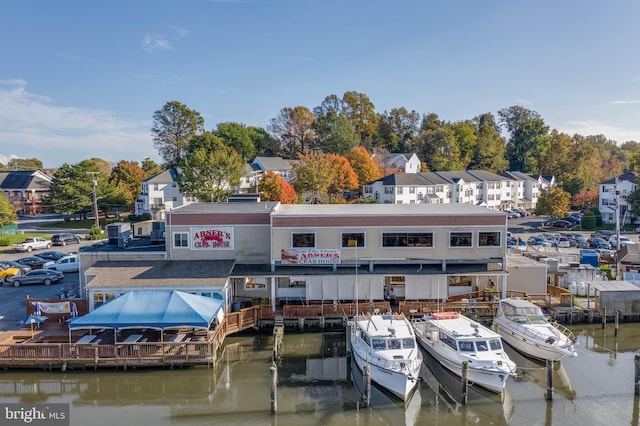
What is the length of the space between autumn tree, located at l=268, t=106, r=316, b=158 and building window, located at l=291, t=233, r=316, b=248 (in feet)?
247

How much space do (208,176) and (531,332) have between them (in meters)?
47.0

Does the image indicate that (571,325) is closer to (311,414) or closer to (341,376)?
(341,376)

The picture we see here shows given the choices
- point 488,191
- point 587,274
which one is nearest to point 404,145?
point 488,191

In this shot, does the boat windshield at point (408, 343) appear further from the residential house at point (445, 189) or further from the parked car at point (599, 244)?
the residential house at point (445, 189)

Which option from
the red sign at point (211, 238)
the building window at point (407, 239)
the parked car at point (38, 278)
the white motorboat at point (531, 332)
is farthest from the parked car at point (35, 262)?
the white motorboat at point (531, 332)

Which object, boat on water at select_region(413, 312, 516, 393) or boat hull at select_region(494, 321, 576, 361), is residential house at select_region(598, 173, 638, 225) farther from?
boat on water at select_region(413, 312, 516, 393)

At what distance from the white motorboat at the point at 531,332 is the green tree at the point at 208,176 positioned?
4310 cm

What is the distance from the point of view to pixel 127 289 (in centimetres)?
2650

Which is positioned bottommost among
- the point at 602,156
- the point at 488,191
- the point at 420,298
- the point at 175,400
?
the point at 175,400

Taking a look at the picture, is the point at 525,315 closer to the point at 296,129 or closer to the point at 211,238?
the point at 211,238

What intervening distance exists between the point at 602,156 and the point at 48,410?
15061 centimetres

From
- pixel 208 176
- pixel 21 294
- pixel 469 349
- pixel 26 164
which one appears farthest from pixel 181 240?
pixel 26 164

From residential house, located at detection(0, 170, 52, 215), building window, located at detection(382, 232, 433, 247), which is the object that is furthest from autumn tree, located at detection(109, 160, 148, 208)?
building window, located at detection(382, 232, 433, 247)

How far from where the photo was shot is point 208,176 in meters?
63.0
